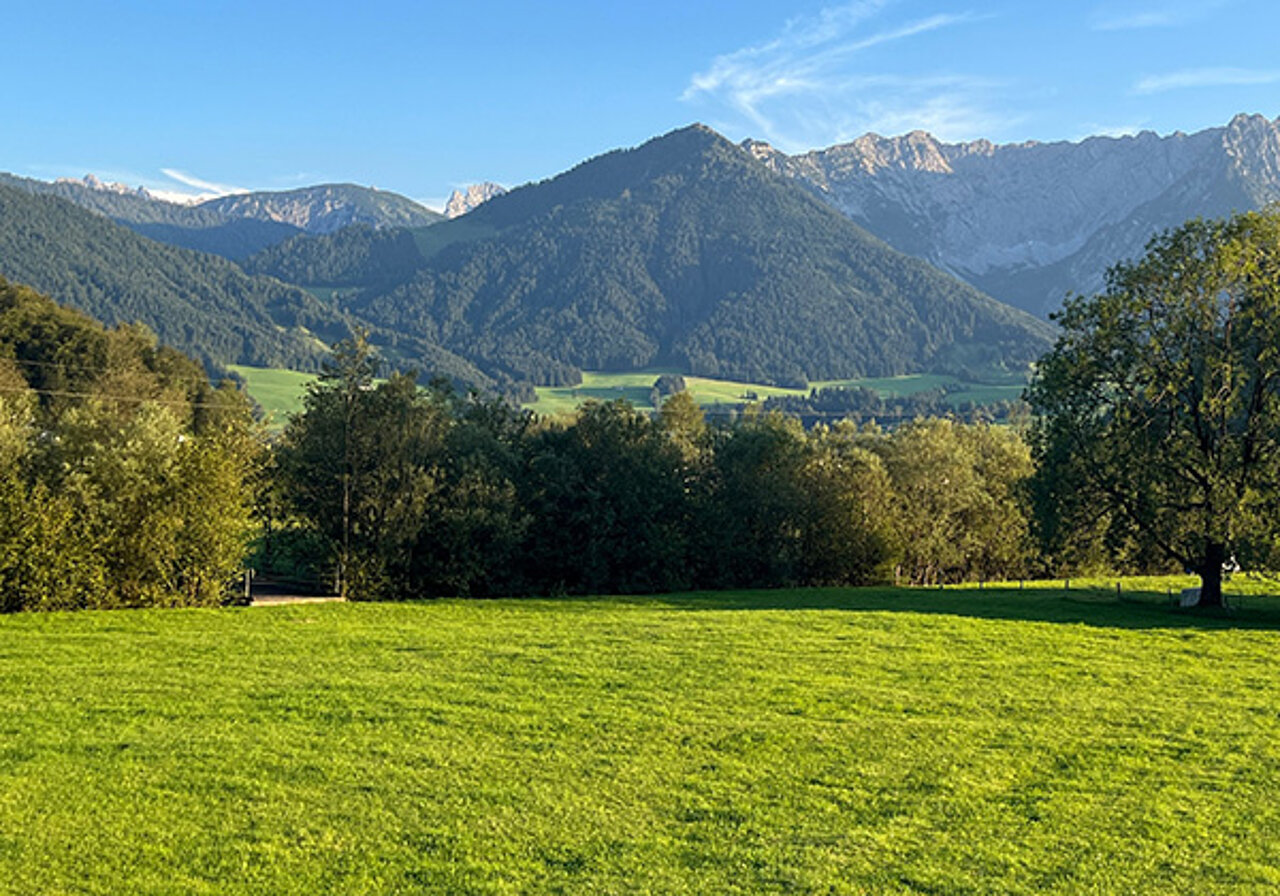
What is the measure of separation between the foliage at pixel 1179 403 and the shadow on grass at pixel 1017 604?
2482 millimetres

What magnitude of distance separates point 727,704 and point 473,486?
34866mm

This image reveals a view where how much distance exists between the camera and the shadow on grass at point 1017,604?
1564 inches

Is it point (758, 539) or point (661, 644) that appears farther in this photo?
point (758, 539)

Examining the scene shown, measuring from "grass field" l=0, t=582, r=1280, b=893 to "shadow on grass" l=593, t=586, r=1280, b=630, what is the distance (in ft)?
29.0

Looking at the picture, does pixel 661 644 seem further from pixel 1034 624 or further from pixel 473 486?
pixel 473 486

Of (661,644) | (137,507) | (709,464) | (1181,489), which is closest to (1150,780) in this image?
(661,644)

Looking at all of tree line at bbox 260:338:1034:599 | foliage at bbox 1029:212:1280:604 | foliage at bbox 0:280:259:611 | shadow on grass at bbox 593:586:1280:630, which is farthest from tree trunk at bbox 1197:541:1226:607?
foliage at bbox 0:280:259:611

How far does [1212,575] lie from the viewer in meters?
43.0

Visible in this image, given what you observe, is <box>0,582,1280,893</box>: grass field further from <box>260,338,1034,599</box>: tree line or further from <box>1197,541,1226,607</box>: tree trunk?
<box>260,338,1034,599</box>: tree line

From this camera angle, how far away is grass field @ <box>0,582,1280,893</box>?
42.0ft

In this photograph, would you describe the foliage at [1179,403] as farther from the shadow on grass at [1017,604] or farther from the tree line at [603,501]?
the tree line at [603,501]

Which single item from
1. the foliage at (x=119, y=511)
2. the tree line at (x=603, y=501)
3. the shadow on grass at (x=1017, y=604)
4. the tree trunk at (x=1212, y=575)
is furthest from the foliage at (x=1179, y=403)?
the foliage at (x=119, y=511)

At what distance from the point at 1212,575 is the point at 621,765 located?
3611 cm

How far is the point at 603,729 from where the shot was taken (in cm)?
1944
